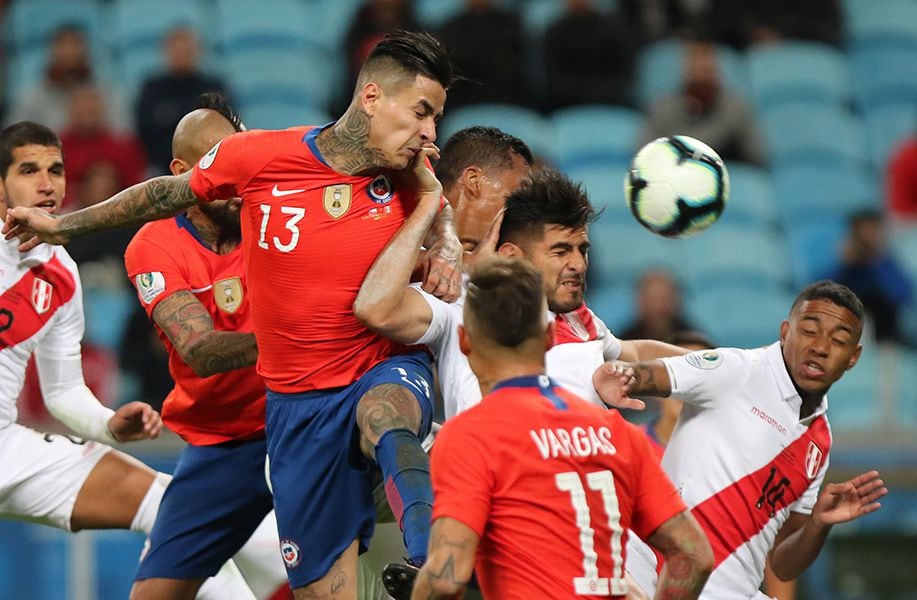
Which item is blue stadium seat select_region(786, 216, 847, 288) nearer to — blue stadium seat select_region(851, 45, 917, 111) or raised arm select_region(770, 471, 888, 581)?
blue stadium seat select_region(851, 45, 917, 111)

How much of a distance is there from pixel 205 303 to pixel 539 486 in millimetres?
2407

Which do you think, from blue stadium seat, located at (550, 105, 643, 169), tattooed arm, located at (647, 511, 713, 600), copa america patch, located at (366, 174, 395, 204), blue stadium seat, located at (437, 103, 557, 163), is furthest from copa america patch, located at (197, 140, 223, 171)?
blue stadium seat, located at (550, 105, 643, 169)

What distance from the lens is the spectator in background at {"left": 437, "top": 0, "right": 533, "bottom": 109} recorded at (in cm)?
1146

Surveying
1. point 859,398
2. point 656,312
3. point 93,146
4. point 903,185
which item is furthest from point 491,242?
point 903,185

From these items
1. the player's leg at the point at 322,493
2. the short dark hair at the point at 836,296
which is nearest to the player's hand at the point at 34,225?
the player's leg at the point at 322,493

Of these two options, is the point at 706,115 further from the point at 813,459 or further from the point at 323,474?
the point at 323,474

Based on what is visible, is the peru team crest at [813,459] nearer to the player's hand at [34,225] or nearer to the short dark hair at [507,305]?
the short dark hair at [507,305]

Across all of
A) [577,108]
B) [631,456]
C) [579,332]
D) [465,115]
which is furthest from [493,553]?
[577,108]

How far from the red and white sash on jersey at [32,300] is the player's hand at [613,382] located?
8.20 ft

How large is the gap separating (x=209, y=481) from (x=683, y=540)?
257 centimetres

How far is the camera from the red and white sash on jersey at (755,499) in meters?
5.64

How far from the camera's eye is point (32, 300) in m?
6.23

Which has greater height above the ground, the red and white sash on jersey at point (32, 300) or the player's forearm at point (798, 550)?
the red and white sash on jersey at point (32, 300)

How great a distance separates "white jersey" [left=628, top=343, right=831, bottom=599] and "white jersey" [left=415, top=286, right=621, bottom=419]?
0.52 m
